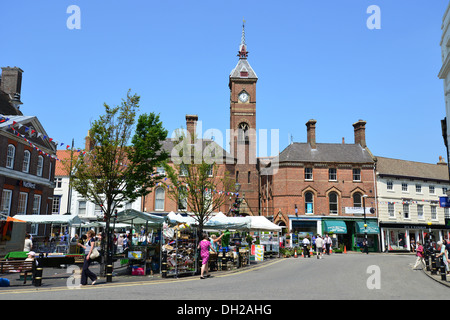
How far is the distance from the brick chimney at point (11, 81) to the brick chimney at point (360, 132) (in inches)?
1442

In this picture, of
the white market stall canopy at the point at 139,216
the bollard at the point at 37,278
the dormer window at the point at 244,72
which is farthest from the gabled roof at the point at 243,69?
the bollard at the point at 37,278

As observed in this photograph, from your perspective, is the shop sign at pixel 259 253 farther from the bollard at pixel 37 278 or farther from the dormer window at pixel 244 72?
the dormer window at pixel 244 72

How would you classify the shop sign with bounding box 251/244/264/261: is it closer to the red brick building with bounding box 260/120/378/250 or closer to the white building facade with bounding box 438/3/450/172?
the white building facade with bounding box 438/3/450/172

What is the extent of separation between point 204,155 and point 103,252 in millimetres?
10923

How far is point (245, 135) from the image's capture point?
47.2 m

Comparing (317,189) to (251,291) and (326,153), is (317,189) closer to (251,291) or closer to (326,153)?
(326,153)

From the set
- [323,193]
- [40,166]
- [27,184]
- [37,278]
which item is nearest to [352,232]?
[323,193]

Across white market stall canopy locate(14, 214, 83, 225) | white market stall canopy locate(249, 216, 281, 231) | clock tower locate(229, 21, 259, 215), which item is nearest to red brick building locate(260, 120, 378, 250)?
clock tower locate(229, 21, 259, 215)

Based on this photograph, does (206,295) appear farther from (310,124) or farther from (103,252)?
(310,124)

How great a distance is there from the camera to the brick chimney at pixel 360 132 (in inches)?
1764

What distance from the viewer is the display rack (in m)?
14.6

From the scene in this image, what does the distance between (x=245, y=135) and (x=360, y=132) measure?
46.7 feet
